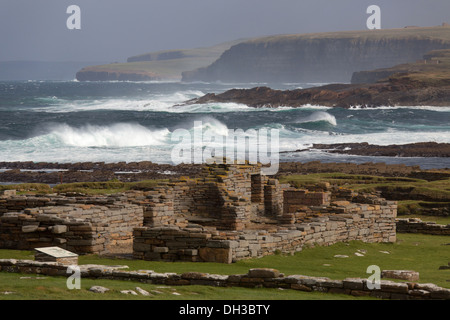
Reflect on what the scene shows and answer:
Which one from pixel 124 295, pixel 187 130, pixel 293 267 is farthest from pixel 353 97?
pixel 124 295

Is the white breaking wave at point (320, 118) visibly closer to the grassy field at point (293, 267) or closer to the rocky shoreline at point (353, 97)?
the rocky shoreline at point (353, 97)

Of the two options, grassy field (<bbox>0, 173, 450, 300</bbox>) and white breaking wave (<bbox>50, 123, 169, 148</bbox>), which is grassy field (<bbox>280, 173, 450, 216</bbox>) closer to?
grassy field (<bbox>0, 173, 450, 300</bbox>)

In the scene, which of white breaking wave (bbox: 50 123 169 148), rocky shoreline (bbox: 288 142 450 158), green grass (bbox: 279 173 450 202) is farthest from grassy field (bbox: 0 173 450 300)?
white breaking wave (bbox: 50 123 169 148)

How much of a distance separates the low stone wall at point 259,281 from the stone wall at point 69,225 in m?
3.63

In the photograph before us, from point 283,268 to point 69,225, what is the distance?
5527mm

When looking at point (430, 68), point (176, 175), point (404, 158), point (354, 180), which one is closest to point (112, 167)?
point (176, 175)

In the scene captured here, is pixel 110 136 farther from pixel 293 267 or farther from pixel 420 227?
pixel 293 267

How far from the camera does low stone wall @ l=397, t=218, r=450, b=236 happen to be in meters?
26.5

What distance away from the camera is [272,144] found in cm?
7300

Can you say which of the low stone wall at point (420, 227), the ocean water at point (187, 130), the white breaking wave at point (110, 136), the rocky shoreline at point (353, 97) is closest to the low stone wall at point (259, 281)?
the low stone wall at point (420, 227)

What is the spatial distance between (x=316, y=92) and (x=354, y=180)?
3568 inches

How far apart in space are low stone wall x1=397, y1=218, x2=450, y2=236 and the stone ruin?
6.68ft

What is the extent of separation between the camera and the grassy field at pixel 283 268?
1253 cm

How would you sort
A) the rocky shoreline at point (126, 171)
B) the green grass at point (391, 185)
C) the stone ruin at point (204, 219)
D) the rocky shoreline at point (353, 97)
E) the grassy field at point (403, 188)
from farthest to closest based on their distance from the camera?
the rocky shoreline at point (353, 97) < the rocky shoreline at point (126, 171) < the green grass at point (391, 185) < the grassy field at point (403, 188) < the stone ruin at point (204, 219)
